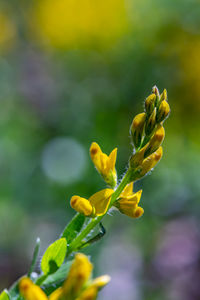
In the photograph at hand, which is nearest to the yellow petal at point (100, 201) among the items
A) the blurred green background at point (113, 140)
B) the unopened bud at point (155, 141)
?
the unopened bud at point (155, 141)

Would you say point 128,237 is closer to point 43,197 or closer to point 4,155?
point 43,197

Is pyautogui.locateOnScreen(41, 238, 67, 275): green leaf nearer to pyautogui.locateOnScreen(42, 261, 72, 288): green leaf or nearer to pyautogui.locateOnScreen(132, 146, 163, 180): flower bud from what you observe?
pyautogui.locateOnScreen(42, 261, 72, 288): green leaf

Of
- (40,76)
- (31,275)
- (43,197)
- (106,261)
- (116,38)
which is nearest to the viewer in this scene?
(31,275)

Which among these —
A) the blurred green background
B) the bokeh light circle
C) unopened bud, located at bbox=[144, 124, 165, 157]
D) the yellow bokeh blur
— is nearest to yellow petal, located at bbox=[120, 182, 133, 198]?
unopened bud, located at bbox=[144, 124, 165, 157]

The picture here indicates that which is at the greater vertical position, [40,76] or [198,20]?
[40,76]

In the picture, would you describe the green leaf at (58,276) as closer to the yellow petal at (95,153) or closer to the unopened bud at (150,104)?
the yellow petal at (95,153)

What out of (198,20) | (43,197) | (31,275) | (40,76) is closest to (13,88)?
(40,76)

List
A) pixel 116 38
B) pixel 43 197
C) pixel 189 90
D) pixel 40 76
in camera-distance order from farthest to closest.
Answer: pixel 40 76
pixel 116 38
pixel 189 90
pixel 43 197
